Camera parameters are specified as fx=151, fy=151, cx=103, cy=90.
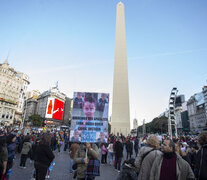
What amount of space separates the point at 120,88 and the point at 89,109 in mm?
22438

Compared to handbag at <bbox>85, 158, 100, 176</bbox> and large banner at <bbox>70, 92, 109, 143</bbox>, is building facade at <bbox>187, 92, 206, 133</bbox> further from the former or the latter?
handbag at <bbox>85, 158, 100, 176</bbox>

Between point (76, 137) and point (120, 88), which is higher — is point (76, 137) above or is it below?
below

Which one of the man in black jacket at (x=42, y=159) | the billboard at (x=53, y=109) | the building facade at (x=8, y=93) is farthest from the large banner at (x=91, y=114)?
the billboard at (x=53, y=109)

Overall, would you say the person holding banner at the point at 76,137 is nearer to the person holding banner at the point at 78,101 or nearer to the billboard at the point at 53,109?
the person holding banner at the point at 78,101

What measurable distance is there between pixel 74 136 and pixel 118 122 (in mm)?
22020

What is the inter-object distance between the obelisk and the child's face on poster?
21616 mm

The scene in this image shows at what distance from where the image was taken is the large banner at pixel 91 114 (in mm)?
4383

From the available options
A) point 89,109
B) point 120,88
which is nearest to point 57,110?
point 120,88

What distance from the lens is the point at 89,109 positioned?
180 inches

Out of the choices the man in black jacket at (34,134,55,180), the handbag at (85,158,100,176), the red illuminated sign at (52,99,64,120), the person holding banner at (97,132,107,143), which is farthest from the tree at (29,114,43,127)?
the handbag at (85,158,100,176)

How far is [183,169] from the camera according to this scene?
239 centimetres

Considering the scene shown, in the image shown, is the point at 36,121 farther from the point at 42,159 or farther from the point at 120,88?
the point at 42,159

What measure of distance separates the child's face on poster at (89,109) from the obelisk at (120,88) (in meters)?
21.6

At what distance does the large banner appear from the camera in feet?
14.4
